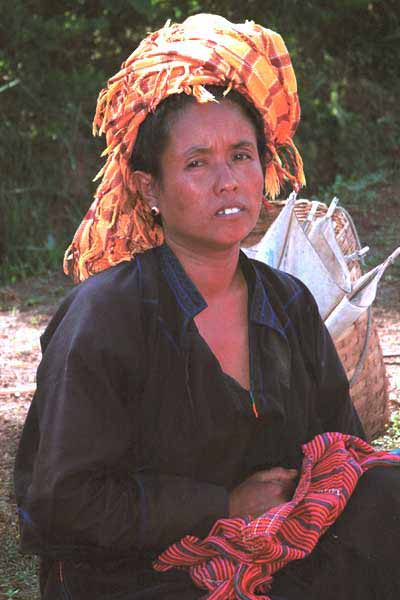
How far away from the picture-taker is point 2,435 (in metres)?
3.55

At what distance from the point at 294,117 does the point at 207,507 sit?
909 mm

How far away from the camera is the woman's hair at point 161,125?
2168 millimetres

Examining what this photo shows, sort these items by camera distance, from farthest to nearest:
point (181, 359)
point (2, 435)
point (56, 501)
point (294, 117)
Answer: point (2, 435), point (294, 117), point (181, 359), point (56, 501)

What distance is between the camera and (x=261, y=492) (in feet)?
6.84

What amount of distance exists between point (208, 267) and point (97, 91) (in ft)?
15.9

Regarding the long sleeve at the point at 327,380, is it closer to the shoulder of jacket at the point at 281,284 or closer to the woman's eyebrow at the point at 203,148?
the shoulder of jacket at the point at 281,284

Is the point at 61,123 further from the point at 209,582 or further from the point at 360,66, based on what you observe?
the point at 209,582

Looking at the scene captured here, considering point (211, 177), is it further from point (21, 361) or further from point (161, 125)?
point (21, 361)

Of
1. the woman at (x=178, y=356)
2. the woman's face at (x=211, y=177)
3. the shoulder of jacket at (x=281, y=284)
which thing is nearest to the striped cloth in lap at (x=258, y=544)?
the woman at (x=178, y=356)

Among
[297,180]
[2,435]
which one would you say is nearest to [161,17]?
[2,435]

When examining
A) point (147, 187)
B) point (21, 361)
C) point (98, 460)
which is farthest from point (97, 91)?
point (98, 460)

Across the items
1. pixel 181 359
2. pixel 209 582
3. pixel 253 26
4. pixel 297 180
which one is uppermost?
pixel 253 26

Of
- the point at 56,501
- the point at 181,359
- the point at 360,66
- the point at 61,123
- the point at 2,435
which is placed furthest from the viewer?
the point at 360,66

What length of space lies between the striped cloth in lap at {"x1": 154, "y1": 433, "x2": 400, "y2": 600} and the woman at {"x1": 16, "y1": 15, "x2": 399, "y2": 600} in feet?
0.09
